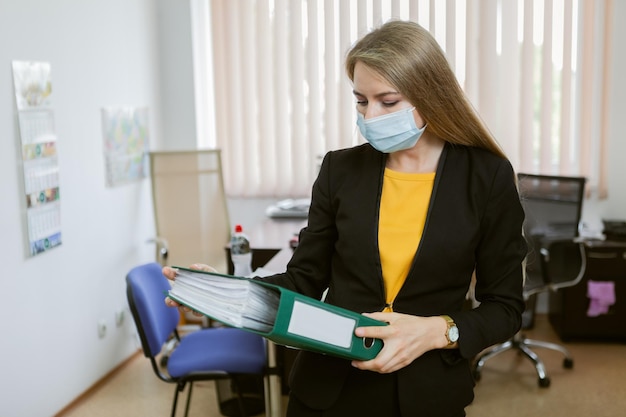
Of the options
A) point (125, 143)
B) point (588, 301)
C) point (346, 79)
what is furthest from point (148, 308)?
point (588, 301)

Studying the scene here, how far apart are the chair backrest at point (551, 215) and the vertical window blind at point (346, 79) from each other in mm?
514

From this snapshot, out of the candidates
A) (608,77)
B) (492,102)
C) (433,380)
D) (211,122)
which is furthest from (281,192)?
(433,380)

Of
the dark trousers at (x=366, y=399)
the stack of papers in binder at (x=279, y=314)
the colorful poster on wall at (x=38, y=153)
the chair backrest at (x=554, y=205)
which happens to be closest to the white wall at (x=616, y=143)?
the chair backrest at (x=554, y=205)

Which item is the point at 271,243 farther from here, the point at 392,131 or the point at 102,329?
the point at 392,131

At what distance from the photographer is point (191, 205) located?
14.5 ft

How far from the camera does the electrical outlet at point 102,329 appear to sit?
3.85m

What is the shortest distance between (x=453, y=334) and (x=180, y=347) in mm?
1875

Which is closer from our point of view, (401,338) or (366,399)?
(401,338)

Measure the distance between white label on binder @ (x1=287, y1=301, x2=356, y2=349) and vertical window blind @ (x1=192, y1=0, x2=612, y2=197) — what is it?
3422 millimetres

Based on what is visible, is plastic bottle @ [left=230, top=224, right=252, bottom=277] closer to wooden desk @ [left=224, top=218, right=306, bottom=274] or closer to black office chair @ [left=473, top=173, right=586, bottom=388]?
wooden desk @ [left=224, top=218, right=306, bottom=274]

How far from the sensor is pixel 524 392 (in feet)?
12.1

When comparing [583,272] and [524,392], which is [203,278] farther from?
[583,272]

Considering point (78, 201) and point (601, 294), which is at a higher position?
point (78, 201)

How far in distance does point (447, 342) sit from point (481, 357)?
2829 mm
